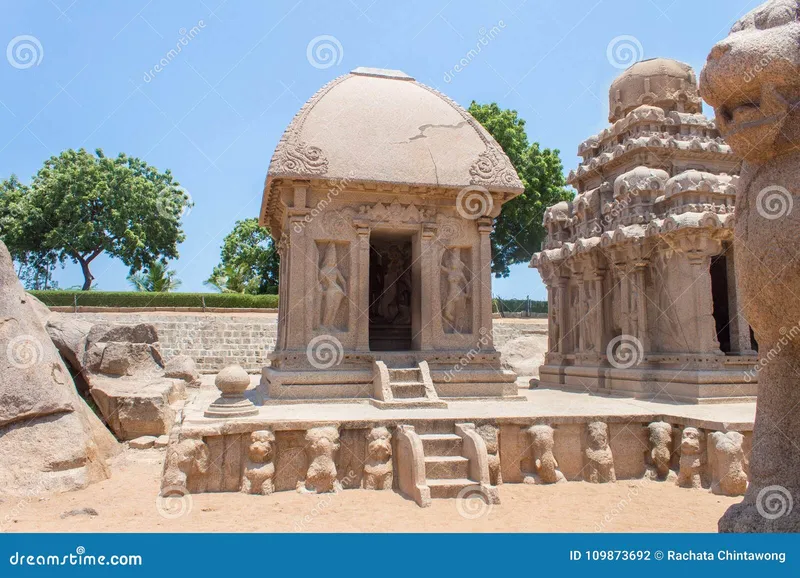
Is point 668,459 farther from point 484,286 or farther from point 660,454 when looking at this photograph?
point 484,286

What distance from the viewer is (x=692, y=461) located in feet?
23.4

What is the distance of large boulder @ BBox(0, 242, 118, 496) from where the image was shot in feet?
21.2

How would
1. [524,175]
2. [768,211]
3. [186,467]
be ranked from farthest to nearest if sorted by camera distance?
1. [524,175]
2. [186,467]
3. [768,211]

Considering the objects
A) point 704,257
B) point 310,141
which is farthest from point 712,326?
point 310,141

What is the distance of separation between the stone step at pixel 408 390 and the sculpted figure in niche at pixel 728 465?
3709mm

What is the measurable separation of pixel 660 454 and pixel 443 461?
9.40 feet

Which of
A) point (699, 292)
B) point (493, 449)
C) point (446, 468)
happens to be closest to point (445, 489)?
point (446, 468)

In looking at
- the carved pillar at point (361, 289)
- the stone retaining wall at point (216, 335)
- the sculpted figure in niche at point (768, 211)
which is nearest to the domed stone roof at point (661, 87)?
the carved pillar at point (361, 289)

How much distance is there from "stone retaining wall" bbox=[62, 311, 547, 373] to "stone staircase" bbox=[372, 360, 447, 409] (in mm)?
14294

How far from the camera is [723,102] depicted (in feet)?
11.6

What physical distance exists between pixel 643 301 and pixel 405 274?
456 cm

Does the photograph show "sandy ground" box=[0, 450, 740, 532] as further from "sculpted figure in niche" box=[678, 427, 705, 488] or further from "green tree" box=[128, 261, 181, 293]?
"green tree" box=[128, 261, 181, 293]

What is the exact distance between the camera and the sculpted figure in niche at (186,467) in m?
6.29

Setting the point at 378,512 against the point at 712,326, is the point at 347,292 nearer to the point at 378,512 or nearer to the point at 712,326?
the point at 378,512
